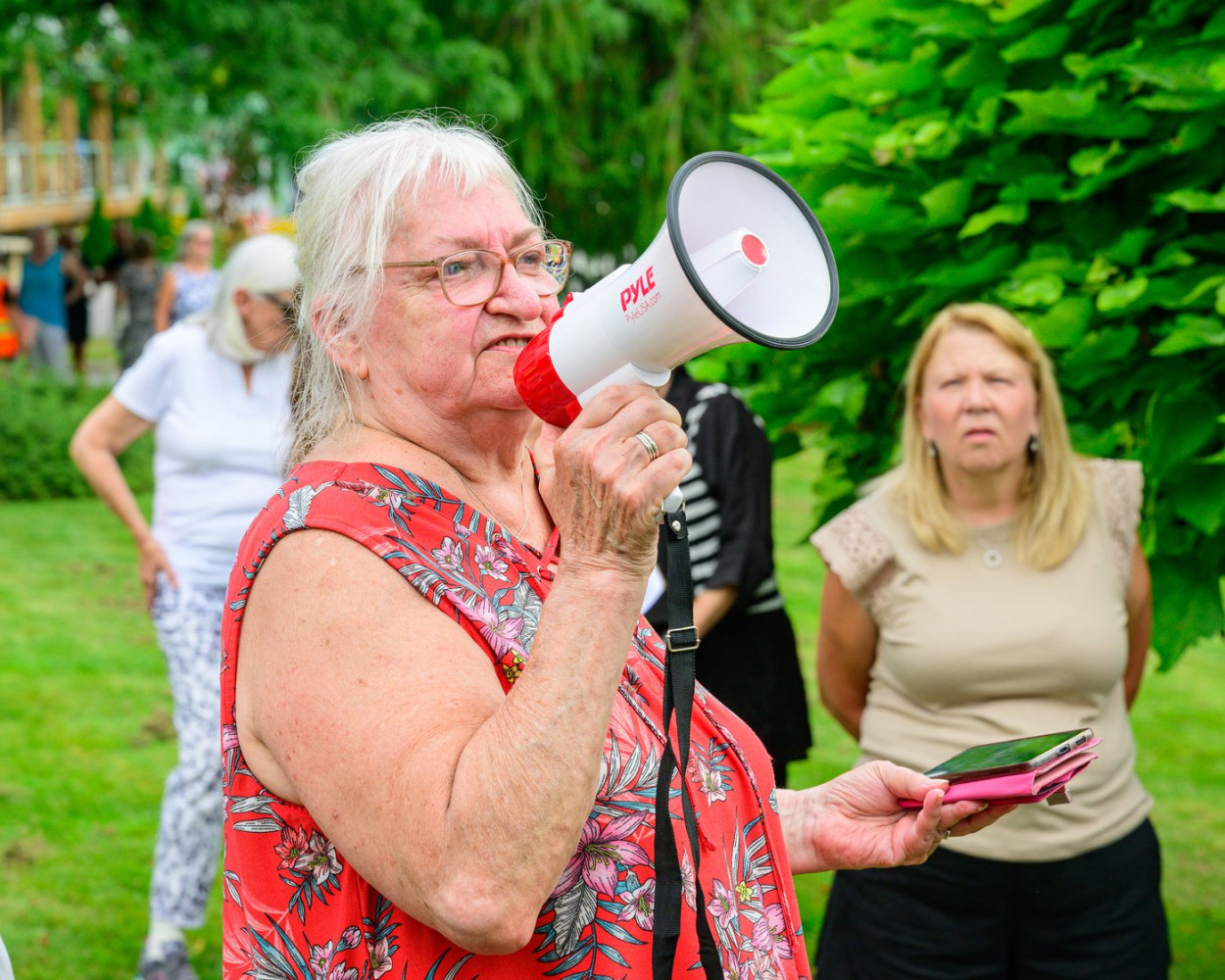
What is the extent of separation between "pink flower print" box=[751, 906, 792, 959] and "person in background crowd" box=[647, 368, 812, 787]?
213 centimetres

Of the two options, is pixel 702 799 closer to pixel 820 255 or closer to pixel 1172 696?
pixel 820 255

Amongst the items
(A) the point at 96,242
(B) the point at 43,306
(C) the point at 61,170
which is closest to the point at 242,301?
(B) the point at 43,306

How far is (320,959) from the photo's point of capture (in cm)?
166

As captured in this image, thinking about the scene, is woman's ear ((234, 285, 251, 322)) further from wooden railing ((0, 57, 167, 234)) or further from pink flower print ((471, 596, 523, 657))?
wooden railing ((0, 57, 167, 234))

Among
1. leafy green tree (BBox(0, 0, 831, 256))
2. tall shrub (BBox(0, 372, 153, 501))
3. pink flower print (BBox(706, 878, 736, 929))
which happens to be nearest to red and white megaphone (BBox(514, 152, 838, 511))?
pink flower print (BBox(706, 878, 736, 929))

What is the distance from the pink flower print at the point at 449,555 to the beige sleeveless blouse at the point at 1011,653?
1809 millimetres

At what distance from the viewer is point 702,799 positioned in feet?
6.20

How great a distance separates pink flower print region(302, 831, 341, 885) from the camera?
166 cm

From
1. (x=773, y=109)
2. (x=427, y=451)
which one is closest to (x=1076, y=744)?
(x=427, y=451)

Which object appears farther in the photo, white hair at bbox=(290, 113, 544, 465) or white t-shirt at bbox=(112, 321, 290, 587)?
white t-shirt at bbox=(112, 321, 290, 587)

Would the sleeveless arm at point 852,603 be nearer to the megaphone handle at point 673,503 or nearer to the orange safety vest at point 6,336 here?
the megaphone handle at point 673,503

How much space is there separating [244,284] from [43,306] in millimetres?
14555

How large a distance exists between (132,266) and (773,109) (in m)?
12.6

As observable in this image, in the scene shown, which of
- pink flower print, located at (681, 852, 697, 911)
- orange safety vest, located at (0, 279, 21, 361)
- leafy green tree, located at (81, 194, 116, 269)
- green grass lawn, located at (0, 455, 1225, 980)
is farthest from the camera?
leafy green tree, located at (81, 194, 116, 269)
